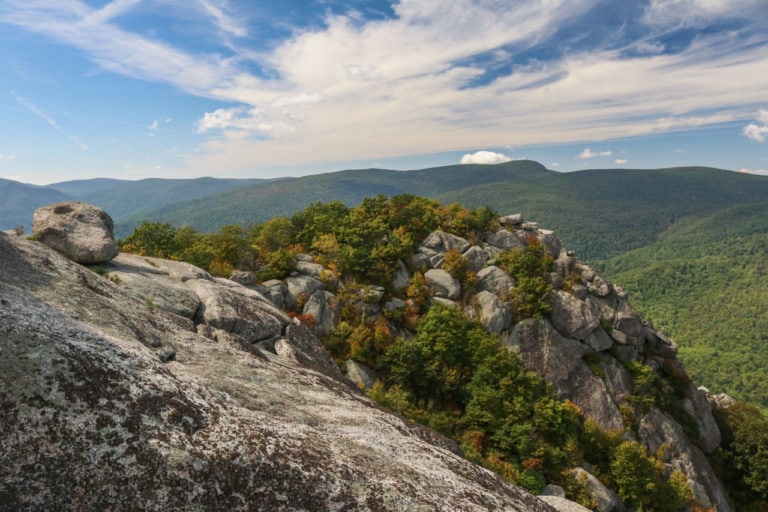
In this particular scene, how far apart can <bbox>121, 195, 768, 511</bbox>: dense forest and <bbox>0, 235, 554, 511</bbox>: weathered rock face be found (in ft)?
59.9

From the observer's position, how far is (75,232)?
1961 cm

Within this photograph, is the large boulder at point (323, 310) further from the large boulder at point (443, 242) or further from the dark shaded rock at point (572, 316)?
the dark shaded rock at point (572, 316)

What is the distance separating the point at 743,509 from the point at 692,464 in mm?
12869

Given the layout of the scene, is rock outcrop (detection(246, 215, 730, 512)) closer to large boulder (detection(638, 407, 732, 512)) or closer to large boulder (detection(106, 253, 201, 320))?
large boulder (detection(638, 407, 732, 512))

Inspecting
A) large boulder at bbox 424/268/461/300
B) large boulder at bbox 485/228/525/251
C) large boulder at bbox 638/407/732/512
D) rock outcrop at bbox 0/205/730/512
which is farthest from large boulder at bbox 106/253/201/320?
large boulder at bbox 638/407/732/512

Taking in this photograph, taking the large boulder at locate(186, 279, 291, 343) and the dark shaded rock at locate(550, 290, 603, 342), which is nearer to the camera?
the large boulder at locate(186, 279, 291, 343)

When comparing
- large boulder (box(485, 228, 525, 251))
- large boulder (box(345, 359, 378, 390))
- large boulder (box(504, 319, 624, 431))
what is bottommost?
large boulder (box(504, 319, 624, 431))

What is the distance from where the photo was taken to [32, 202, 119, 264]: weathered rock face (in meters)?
18.8

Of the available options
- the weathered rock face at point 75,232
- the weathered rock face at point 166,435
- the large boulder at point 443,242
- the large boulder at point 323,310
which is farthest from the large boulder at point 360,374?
the weathered rock face at point 166,435

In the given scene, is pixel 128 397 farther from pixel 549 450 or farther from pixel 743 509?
pixel 743 509

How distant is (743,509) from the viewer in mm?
44656

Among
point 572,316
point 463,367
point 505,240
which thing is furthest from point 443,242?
point 463,367

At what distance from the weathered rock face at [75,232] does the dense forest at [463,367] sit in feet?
46.1

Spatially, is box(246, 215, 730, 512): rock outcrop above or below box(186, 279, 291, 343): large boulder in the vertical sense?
below
